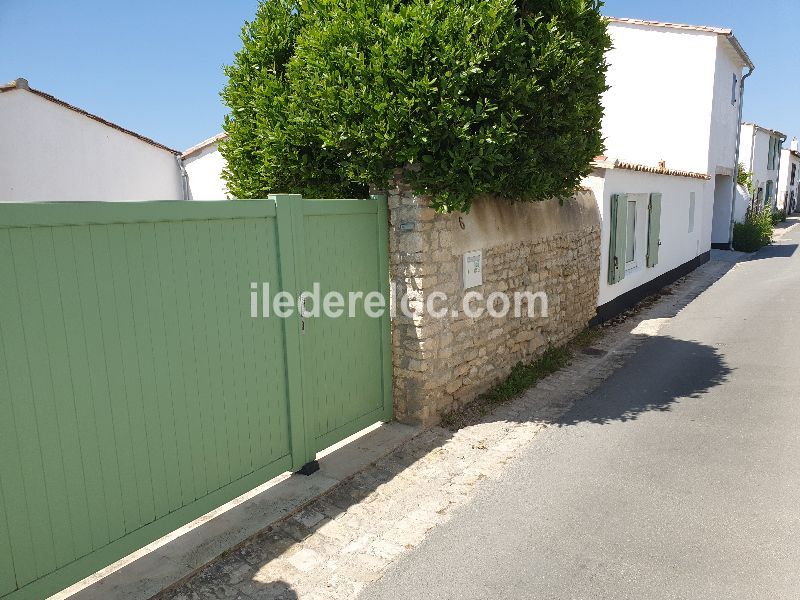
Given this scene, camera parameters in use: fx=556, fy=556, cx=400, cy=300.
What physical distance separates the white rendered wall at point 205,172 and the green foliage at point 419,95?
8552 mm

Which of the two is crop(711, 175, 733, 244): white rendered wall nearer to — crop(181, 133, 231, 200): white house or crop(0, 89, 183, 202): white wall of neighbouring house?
crop(181, 133, 231, 200): white house

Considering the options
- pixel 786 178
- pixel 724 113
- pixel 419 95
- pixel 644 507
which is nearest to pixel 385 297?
pixel 419 95

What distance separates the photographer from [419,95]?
4.69 m

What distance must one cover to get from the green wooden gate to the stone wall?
0.75m

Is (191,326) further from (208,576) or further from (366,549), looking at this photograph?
(366,549)

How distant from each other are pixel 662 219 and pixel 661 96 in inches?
253

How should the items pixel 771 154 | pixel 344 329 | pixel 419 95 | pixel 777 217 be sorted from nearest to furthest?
pixel 419 95 → pixel 344 329 → pixel 777 217 → pixel 771 154

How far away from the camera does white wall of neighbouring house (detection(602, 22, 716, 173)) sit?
652 inches

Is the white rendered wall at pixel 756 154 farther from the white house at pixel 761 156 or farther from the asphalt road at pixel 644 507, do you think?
the asphalt road at pixel 644 507

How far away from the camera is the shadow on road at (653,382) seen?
19.6ft

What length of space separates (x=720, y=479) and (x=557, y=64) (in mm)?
3878

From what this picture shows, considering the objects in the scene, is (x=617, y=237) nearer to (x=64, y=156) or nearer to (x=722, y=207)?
(x=64, y=156)

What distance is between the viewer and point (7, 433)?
2795mm

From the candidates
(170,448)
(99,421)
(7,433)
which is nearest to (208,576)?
(170,448)
